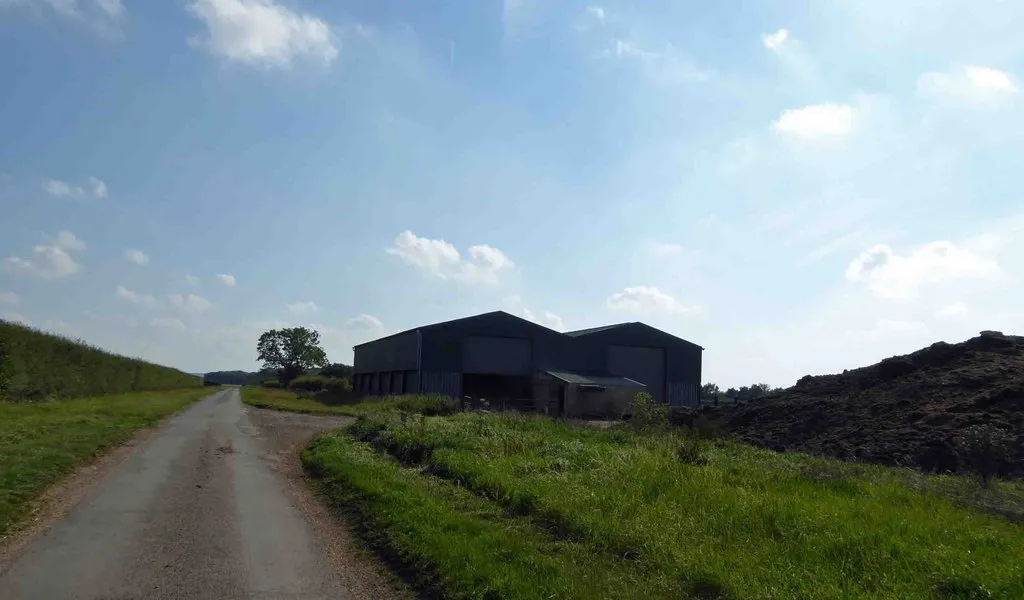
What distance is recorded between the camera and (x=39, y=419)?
64.8 feet

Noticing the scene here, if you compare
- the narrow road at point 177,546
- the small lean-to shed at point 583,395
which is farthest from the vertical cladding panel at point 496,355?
the narrow road at point 177,546

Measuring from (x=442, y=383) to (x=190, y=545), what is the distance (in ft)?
118

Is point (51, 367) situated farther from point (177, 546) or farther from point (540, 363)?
point (540, 363)

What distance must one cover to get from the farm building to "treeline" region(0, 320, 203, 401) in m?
16.6

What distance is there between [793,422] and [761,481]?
40.2 feet

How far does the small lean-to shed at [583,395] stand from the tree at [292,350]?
88.1 metres

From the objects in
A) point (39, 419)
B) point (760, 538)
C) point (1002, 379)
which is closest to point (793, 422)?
point (1002, 379)

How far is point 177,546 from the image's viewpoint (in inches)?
320

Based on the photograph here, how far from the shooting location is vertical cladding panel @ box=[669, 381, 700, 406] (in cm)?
4956

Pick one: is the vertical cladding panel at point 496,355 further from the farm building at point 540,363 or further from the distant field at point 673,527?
the distant field at point 673,527

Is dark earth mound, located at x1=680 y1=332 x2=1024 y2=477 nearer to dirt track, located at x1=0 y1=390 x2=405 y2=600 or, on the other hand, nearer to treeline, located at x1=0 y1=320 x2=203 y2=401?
dirt track, located at x1=0 y1=390 x2=405 y2=600

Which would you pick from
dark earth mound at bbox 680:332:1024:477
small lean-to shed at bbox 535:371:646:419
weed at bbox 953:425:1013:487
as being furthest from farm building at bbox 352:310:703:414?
weed at bbox 953:425:1013:487

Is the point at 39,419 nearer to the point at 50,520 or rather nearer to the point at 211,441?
the point at 211,441

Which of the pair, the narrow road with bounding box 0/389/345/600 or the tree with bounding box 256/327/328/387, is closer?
the narrow road with bounding box 0/389/345/600
